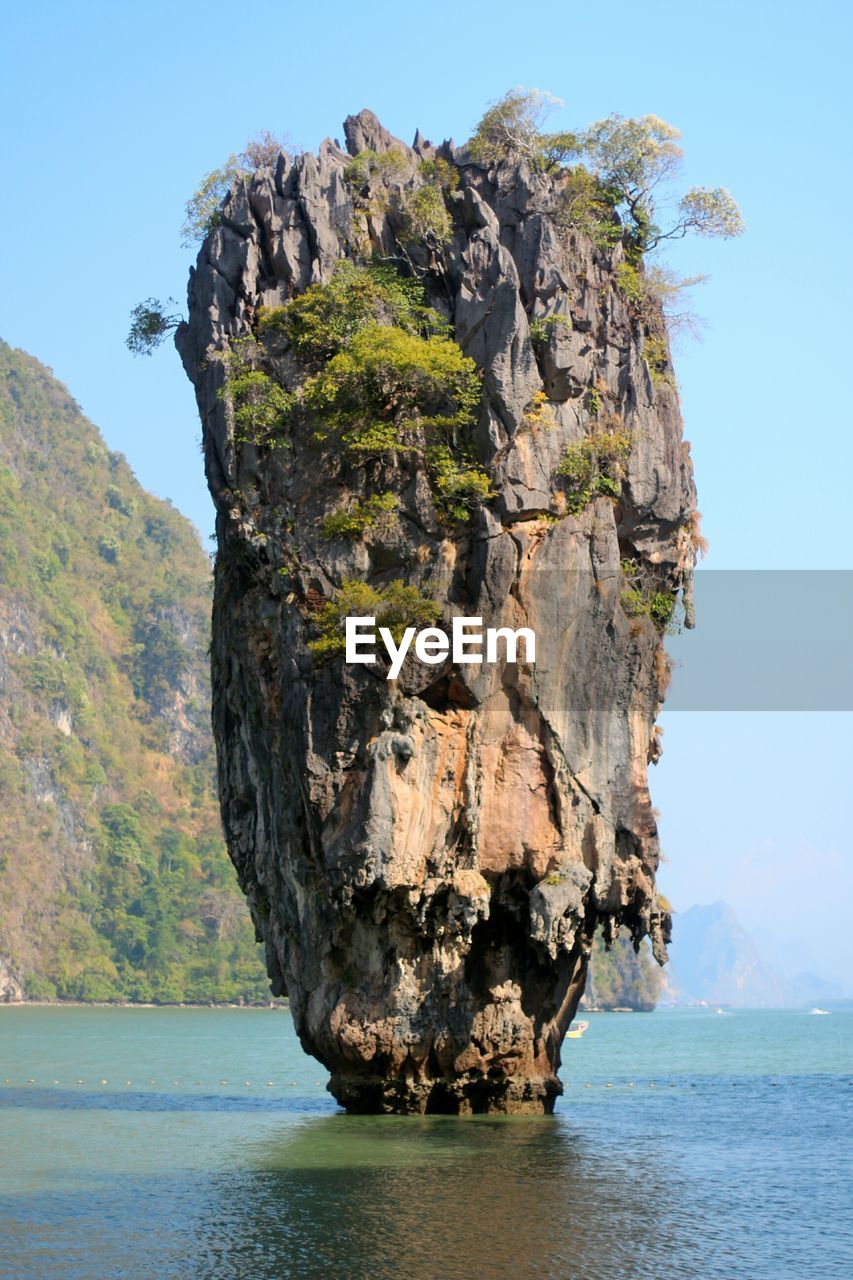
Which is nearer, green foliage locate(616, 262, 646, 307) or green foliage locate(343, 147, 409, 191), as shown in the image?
green foliage locate(616, 262, 646, 307)

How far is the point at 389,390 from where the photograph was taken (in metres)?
25.4

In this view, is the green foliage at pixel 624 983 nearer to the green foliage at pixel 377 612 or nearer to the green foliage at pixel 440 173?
the green foliage at pixel 440 173

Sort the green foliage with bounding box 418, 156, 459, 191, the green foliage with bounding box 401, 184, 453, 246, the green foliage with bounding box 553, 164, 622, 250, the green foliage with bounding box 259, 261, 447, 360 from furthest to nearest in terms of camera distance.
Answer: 1. the green foliage with bounding box 418, 156, 459, 191
2. the green foliage with bounding box 553, 164, 622, 250
3. the green foliage with bounding box 401, 184, 453, 246
4. the green foliage with bounding box 259, 261, 447, 360

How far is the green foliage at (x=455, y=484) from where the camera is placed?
2480cm

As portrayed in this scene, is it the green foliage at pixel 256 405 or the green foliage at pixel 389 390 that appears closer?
the green foliage at pixel 389 390

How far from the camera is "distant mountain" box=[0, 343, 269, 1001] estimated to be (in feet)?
344

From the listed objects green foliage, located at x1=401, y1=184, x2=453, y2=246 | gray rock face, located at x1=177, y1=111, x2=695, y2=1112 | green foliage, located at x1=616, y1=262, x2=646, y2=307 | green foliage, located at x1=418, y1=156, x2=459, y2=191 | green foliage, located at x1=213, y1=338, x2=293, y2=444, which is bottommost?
gray rock face, located at x1=177, y1=111, x2=695, y2=1112

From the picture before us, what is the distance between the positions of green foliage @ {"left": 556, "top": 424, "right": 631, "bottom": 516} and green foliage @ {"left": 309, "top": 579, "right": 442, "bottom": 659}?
2.92 metres

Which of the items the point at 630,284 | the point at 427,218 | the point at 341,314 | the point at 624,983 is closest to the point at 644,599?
the point at 630,284

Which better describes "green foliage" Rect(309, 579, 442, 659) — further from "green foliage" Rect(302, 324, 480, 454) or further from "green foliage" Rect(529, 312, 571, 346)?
"green foliage" Rect(529, 312, 571, 346)

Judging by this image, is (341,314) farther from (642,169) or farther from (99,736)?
(99,736)

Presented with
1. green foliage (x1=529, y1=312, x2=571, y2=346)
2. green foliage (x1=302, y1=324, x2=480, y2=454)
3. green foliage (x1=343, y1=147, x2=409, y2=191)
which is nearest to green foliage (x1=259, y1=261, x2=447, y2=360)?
green foliage (x1=302, y1=324, x2=480, y2=454)

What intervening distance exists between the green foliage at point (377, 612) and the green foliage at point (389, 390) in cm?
231

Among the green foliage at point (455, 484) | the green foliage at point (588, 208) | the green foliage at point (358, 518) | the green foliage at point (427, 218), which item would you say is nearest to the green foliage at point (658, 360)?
the green foliage at point (588, 208)
